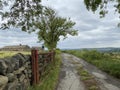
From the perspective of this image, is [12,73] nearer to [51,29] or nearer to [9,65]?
[9,65]

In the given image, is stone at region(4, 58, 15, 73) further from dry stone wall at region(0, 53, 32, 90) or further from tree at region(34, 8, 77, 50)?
tree at region(34, 8, 77, 50)

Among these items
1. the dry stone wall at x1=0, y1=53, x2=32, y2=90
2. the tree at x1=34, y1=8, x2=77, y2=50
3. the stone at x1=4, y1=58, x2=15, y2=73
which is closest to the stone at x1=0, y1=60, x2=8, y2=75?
the dry stone wall at x1=0, y1=53, x2=32, y2=90

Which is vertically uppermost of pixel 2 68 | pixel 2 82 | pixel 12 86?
pixel 2 68

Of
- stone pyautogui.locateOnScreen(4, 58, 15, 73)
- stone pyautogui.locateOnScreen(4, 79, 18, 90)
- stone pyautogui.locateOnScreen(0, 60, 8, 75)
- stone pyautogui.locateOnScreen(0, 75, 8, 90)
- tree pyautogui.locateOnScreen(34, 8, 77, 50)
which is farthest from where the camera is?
tree pyautogui.locateOnScreen(34, 8, 77, 50)

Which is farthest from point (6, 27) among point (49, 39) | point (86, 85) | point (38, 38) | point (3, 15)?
point (38, 38)

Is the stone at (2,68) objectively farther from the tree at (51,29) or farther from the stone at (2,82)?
the tree at (51,29)

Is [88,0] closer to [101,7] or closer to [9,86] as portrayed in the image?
[101,7]

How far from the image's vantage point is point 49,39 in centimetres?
4941

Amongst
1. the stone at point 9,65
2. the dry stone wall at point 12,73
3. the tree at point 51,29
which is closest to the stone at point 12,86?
the dry stone wall at point 12,73

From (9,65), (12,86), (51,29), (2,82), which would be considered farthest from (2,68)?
(51,29)

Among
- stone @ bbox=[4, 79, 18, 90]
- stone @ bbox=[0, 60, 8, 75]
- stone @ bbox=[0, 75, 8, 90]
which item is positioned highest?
stone @ bbox=[0, 60, 8, 75]

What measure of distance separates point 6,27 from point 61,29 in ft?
129

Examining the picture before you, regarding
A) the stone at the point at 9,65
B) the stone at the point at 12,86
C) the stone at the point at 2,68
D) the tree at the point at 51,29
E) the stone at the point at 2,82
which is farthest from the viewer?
the tree at the point at 51,29

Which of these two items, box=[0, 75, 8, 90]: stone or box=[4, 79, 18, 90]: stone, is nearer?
box=[0, 75, 8, 90]: stone
